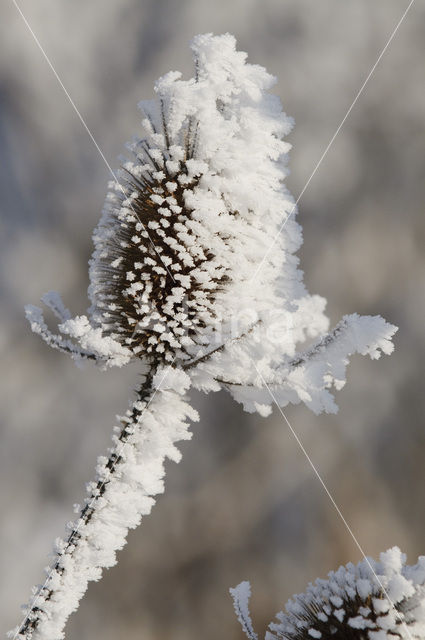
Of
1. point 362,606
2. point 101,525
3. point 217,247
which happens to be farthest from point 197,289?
point 362,606

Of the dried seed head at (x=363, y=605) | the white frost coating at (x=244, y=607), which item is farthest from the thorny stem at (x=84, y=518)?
the dried seed head at (x=363, y=605)

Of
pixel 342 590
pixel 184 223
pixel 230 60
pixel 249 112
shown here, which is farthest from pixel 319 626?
pixel 230 60

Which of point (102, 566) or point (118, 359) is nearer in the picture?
point (102, 566)

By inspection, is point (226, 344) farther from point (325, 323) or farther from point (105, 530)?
point (105, 530)

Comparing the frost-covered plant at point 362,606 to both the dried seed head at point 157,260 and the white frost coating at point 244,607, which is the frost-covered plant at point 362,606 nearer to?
the white frost coating at point 244,607

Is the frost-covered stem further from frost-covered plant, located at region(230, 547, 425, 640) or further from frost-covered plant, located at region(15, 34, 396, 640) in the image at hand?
frost-covered plant, located at region(230, 547, 425, 640)

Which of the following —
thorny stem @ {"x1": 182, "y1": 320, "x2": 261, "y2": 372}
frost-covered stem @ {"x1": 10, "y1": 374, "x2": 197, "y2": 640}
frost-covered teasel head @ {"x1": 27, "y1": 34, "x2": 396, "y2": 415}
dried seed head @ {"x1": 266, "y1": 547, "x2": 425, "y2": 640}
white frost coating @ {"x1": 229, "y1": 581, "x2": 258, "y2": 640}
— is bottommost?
dried seed head @ {"x1": 266, "y1": 547, "x2": 425, "y2": 640}

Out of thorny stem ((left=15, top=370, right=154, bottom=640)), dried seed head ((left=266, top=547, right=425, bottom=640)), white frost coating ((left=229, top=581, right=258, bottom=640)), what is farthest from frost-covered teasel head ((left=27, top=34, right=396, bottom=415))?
white frost coating ((left=229, top=581, right=258, bottom=640))
